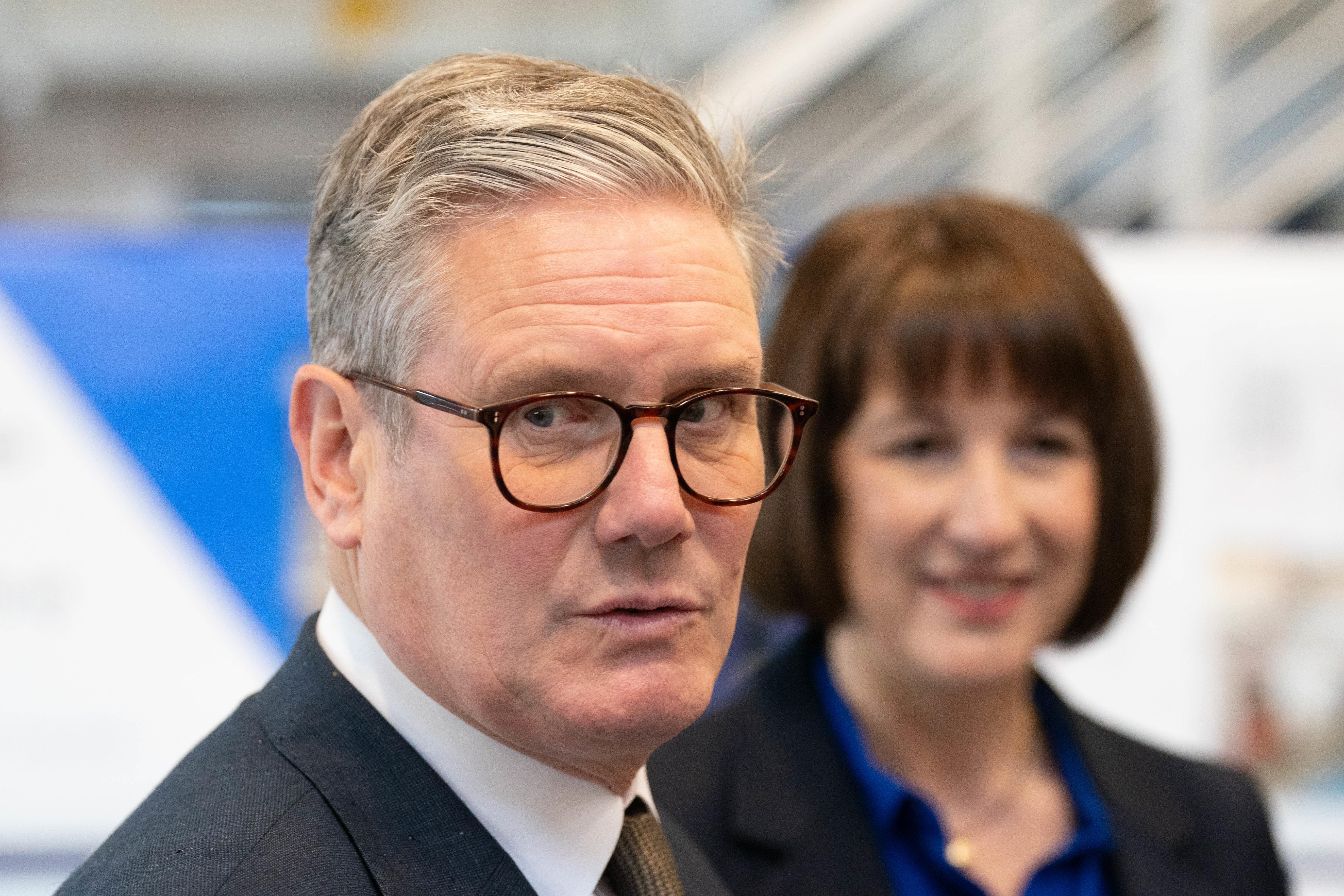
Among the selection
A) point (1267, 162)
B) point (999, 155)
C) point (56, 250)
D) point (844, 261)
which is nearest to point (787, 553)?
point (844, 261)

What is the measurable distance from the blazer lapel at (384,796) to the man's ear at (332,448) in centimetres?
14

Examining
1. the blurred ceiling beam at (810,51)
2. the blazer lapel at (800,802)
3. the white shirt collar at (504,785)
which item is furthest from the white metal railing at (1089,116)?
the white shirt collar at (504,785)

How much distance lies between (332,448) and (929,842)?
1091 mm

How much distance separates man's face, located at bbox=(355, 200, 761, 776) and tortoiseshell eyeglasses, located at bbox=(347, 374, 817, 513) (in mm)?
13

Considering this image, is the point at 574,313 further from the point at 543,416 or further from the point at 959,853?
the point at 959,853

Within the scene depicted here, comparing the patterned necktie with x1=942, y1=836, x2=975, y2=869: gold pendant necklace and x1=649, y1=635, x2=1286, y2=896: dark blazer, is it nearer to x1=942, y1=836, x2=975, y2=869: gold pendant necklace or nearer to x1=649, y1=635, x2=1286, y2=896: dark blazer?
x1=649, y1=635, x2=1286, y2=896: dark blazer

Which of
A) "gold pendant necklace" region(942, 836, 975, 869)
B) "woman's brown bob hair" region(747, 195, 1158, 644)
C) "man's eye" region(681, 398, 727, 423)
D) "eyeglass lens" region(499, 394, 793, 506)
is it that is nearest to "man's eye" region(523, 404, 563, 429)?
"eyeglass lens" region(499, 394, 793, 506)

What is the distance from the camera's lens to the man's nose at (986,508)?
1765 mm

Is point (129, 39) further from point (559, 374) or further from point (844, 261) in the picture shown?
point (559, 374)

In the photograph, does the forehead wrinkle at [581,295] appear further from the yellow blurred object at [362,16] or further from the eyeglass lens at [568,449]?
the yellow blurred object at [362,16]

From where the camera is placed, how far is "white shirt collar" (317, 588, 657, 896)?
1.10 meters

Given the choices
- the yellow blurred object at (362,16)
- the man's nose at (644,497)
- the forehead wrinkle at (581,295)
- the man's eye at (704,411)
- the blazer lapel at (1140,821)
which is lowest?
the blazer lapel at (1140,821)

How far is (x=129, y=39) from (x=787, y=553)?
526 cm

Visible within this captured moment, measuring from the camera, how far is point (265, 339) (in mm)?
2783
